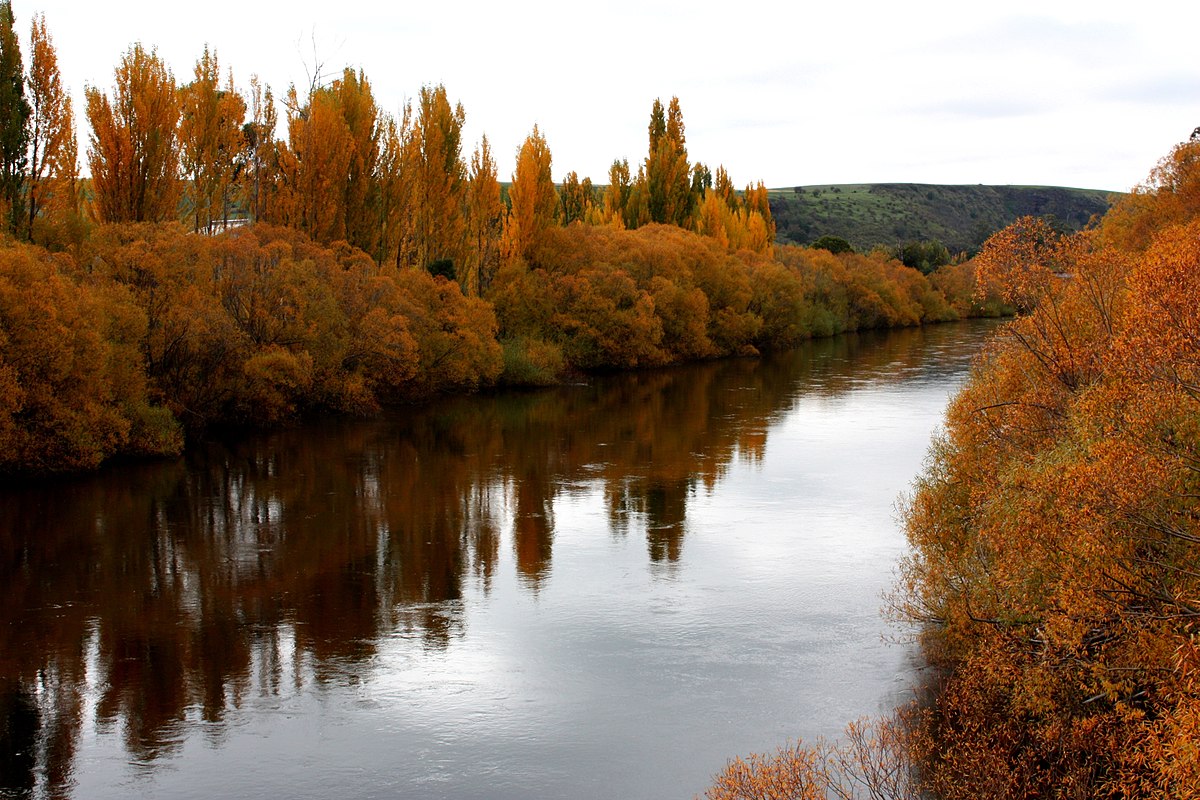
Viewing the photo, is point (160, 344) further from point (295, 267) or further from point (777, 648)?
point (777, 648)

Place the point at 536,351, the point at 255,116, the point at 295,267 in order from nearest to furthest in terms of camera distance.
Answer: the point at 295,267 < the point at 255,116 < the point at 536,351

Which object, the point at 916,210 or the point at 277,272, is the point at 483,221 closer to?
the point at 277,272

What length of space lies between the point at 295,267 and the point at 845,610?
78.3 feet

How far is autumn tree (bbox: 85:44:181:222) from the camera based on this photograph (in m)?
35.8

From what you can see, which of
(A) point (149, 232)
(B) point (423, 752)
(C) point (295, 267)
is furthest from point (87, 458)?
(B) point (423, 752)

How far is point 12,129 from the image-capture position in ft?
108

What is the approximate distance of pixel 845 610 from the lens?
59.4ft

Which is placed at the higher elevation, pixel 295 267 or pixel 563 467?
pixel 295 267

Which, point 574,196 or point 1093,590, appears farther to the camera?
point 574,196

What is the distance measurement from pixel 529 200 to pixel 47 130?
22.6 meters

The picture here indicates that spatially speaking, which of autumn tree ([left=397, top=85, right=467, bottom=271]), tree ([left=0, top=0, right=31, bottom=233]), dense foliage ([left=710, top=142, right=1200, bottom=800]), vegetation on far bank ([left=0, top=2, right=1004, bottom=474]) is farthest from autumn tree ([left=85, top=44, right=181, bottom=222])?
dense foliage ([left=710, top=142, right=1200, bottom=800])

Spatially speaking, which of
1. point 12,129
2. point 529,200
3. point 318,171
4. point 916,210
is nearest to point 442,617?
point 12,129

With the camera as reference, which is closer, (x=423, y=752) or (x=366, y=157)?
(x=423, y=752)

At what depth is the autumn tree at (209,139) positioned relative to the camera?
131 ft
